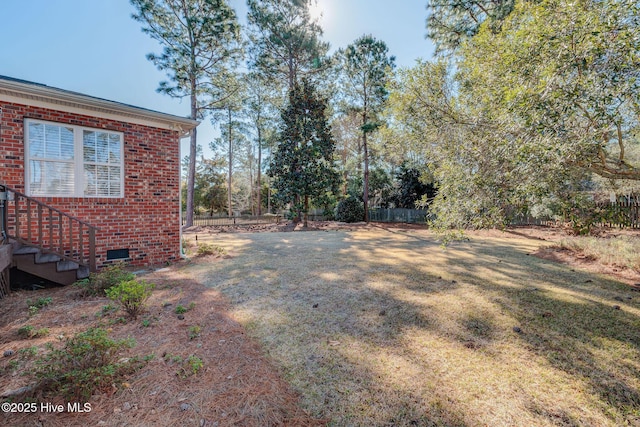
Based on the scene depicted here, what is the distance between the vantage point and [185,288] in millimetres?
4641

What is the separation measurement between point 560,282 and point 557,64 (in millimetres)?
4095

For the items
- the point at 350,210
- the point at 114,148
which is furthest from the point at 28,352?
the point at 350,210

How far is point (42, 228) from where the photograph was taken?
15.6 ft

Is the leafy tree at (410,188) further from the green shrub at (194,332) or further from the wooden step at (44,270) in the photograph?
the wooden step at (44,270)

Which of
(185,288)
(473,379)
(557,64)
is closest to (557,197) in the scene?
(557,64)

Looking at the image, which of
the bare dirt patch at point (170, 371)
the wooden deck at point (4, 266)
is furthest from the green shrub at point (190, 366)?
the wooden deck at point (4, 266)

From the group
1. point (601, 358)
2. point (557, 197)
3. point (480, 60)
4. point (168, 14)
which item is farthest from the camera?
point (168, 14)

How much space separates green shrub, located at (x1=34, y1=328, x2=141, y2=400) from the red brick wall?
4210 mm

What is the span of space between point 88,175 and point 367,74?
16.9m

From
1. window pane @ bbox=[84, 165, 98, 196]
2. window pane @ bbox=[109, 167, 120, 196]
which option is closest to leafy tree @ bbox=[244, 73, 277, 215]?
window pane @ bbox=[109, 167, 120, 196]

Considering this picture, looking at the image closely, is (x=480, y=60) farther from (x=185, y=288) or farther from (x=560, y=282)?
(x=185, y=288)

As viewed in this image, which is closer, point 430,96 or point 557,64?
point 557,64

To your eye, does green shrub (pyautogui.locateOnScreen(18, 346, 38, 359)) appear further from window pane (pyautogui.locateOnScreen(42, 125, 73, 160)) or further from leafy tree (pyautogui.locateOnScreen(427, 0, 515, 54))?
leafy tree (pyautogui.locateOnScreen(427, 0, 515, 54))

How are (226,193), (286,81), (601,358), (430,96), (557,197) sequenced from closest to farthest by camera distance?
(601,358) < (557,197) < (430,96) < (286,81) < (226,193)
